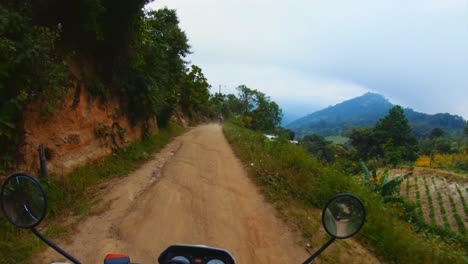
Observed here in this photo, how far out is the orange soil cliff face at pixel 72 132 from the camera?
557 cm

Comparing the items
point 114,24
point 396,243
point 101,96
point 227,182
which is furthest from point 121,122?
point 396,243

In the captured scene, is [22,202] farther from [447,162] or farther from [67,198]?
[447,162]

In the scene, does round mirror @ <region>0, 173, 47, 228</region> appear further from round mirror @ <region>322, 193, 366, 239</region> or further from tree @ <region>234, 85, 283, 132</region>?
tree @ <region>234, 85, 283, 132</region>

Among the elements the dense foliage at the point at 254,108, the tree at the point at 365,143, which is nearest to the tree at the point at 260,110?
the dense foliage at the point at 254,108

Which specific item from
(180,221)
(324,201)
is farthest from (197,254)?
(324,201)

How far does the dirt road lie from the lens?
435cm

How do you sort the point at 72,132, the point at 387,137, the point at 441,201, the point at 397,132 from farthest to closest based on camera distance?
the point at 387,137 < the point at 397,132 < the point at 441,201 < the point at 72,132

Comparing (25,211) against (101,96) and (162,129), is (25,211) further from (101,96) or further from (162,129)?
(162,129)

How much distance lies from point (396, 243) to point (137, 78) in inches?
397

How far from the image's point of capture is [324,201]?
652 centimetres

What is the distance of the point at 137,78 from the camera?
1080cm

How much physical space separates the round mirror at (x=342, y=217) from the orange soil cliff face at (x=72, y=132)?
572cm

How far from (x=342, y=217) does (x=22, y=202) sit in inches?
111

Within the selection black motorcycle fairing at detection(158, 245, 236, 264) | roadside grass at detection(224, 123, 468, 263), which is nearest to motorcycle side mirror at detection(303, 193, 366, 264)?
black motorcycle fairing at detection(158, 245, 236, 264)
